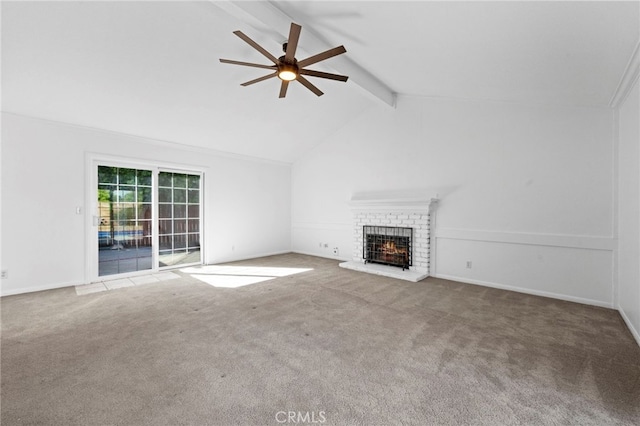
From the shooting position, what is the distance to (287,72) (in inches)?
113

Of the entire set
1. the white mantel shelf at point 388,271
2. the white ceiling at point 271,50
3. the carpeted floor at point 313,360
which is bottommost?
the carpeted floor at point 313,360

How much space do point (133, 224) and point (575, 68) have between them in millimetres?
6579

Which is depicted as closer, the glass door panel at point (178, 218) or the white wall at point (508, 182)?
the white wall at point (508, 182)

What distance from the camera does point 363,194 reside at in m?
6.05

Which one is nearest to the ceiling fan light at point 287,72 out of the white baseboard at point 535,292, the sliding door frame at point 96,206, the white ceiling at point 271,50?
the white ceiling at point 271,50

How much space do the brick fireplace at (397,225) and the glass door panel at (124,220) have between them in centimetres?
385

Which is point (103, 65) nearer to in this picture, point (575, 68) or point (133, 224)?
point (133, 224)

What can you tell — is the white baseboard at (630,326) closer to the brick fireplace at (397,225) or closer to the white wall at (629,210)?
the white wall at (629,210)

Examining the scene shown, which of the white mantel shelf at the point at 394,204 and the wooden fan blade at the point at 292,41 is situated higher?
the wooden fan blade at the point at 292,41

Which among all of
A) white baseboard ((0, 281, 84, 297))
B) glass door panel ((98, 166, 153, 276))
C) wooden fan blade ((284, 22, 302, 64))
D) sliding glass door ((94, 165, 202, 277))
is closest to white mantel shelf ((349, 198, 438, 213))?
wooden fan blade ((284, 22, 302, 64))

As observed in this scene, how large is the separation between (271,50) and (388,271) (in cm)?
401

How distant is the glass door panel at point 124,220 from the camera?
15.3ft

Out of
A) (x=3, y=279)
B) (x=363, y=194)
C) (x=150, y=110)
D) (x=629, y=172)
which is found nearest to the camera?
(x=629, y=172)

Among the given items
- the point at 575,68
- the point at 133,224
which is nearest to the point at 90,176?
the point at 133,224
